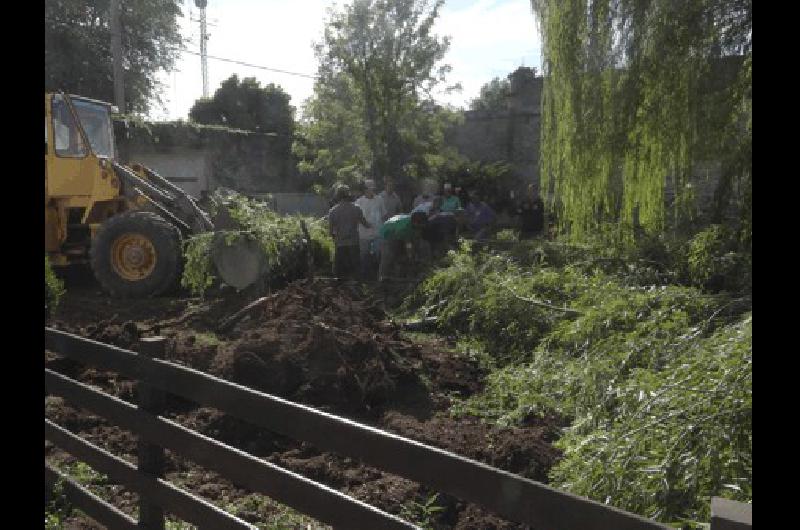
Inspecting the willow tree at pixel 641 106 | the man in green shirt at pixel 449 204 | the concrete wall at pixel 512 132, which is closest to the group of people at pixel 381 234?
the man in green shirt at pixel 449 204

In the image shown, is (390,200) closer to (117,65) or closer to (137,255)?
(137,255)

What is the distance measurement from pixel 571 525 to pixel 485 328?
6.06m

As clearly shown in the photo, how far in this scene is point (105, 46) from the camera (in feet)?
97.2

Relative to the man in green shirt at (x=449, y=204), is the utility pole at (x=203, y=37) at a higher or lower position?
higher

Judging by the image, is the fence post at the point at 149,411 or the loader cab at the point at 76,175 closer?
the fence post at the point at 149,411

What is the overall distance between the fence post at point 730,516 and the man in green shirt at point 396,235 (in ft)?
30.9

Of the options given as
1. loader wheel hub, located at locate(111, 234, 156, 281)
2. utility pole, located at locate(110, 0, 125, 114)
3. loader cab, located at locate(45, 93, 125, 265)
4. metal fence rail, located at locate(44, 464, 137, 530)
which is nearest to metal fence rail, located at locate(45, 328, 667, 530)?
metal fence rail, located at locate(44, 464, 137, 530)

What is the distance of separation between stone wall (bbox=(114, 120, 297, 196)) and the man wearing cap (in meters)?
11.6

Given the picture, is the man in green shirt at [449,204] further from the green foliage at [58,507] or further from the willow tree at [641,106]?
the green foliage at [58,507]

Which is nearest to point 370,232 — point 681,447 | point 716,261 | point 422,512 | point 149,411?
point 716,261

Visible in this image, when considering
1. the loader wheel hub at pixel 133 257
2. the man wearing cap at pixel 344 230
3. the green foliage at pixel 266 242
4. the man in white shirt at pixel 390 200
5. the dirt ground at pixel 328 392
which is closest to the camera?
the dirt ground at pixel 328 392

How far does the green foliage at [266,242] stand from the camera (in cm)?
985

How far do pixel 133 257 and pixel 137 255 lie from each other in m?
0.07
